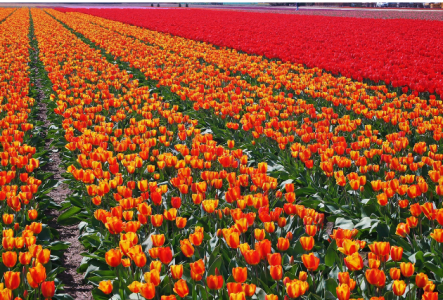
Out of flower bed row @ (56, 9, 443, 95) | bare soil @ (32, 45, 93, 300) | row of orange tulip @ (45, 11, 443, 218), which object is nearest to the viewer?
bare soil @ (32, 45, 93, 300)

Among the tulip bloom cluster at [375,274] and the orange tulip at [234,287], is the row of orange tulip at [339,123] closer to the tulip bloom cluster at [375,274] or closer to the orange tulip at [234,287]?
the tulip bloom cluster at [375,274]

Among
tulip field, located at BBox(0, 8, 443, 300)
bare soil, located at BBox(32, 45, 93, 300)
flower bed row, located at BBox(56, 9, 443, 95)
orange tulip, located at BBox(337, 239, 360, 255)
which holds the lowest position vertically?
bare soil, located at BBox(32, 45, 93, 300)

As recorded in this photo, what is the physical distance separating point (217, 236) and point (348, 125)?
114 inches

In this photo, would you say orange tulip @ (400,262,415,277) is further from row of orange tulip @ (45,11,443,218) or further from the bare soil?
the bare soil

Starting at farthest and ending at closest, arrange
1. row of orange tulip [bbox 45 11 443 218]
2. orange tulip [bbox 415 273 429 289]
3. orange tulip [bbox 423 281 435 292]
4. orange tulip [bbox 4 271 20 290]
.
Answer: row of orange tulip [bbox 45 11 443 218] < orange tulip [bbox 4 271 20 290] < orange tulip [bbox 415 273 429 289] < orange tulip [bbox 423 281 435 292]

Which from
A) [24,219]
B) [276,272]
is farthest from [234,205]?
[24,219]

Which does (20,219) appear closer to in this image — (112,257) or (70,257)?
(70,257)

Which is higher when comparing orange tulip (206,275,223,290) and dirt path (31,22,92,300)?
orange tulip (206,275,223,290)

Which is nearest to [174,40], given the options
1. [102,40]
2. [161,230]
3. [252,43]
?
[102,40]

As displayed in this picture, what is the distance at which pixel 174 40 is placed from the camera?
17656mm

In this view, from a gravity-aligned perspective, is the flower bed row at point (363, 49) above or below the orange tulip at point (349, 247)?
above

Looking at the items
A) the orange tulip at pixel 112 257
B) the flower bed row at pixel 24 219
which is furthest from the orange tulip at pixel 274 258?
the flower bed row at pixel 24 219

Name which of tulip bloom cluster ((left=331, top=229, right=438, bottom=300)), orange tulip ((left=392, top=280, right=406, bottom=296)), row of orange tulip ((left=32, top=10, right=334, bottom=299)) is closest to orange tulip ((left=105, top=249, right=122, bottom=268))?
A: row of orange tulip ((left=32, top=10, right=334, bottom=299))

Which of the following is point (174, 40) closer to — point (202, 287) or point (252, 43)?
point (252, 43)
